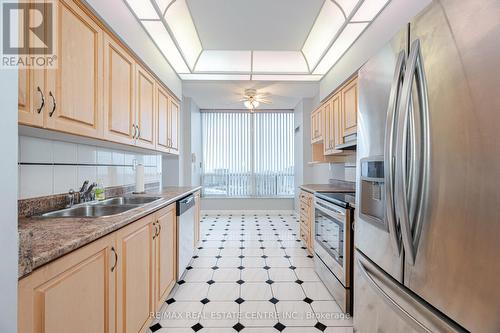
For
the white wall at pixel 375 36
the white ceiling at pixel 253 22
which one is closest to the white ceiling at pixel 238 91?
the white ceiling at pixel 253 22

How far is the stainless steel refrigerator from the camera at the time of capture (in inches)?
25.5

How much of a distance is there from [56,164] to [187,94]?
3.40m

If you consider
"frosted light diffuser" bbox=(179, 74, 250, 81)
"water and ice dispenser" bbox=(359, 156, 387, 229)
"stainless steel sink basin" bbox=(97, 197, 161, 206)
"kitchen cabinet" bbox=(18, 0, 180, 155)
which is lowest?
"stainless steel sink basin" bbox=(97, 197, 161, 206)

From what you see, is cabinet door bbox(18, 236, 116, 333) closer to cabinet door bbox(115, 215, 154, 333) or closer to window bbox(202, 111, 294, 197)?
cabinet door bbox(115, 215, 154, 333)

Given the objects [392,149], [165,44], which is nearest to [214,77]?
[165,44]

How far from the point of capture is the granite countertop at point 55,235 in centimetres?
74

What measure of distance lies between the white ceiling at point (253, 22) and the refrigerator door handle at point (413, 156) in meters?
2.18

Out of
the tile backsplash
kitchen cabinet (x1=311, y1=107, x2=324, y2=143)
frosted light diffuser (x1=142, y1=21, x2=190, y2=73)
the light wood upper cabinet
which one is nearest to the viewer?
the tile backsplash

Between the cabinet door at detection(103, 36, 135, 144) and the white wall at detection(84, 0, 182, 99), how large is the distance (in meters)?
0.12

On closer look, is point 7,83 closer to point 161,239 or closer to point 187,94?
point 161,239

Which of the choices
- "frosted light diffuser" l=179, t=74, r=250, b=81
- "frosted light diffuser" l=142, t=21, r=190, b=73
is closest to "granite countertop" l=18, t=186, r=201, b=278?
"frosted light diffuser" l=142, t=21, r=190, b=73

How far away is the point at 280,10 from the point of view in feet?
8.64

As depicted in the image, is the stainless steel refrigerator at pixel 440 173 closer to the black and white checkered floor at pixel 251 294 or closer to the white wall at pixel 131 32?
the black and white checkered floor at pixel 251 294

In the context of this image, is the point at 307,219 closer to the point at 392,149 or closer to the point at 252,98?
the point at 392,149
